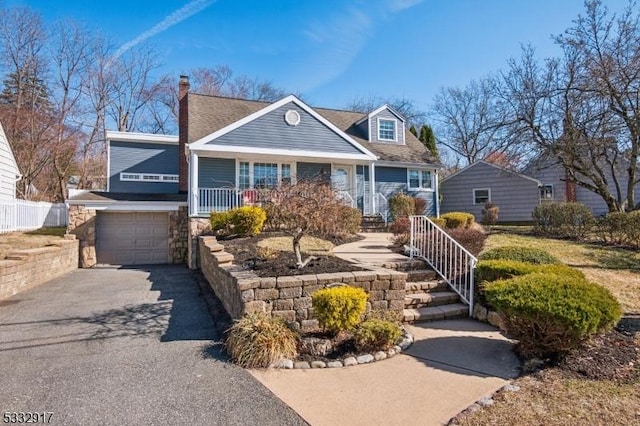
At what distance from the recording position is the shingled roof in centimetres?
1446

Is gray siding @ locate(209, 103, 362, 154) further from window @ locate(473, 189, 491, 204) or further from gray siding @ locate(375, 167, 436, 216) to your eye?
window @ locate(473, 189, 491, 204)

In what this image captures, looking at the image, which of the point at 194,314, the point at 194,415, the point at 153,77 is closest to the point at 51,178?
the point at 153,77

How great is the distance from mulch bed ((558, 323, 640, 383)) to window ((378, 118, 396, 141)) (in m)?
14.7

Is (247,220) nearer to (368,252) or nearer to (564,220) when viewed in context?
(368,252)

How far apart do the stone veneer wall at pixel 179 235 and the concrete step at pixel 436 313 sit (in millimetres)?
10180

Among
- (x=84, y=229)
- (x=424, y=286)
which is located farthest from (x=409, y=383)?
(x=84, y=229)

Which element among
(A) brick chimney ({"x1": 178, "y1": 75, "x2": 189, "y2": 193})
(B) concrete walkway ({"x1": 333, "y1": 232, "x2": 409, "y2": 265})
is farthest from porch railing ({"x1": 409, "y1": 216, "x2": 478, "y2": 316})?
(A) brick chimney ({"x1": 178, "y1": 75, "x2": 189, "y2": 193})

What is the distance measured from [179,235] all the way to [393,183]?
10.0 meters

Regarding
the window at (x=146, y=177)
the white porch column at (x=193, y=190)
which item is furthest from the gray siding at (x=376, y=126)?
the window at (x=146, y=177)

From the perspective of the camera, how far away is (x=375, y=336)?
448 cm

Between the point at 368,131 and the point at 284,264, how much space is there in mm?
13164

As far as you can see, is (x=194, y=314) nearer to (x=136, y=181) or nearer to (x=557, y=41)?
(x=136, y=181)

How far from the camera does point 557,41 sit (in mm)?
Result: 14219

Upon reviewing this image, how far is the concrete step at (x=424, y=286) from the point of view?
20.8 feet
